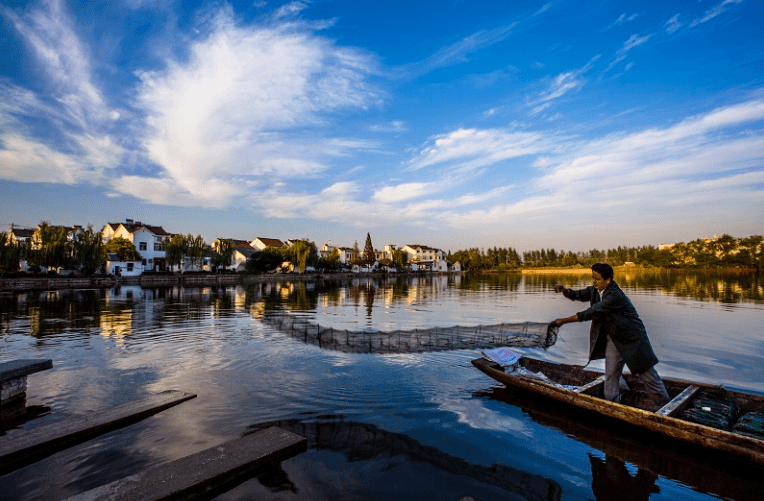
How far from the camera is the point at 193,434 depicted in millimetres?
7543

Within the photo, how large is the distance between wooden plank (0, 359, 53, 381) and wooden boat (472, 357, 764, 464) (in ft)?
34.9

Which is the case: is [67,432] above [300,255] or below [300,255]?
below

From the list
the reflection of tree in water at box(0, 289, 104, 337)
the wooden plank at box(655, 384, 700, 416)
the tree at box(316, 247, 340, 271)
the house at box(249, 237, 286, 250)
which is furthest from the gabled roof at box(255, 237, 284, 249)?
the wooden plank at box(655, 384, 700, 416)

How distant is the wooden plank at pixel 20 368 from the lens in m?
8.45

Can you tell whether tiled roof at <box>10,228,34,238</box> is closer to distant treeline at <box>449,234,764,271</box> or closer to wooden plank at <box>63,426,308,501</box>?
wooden plank at <box>63,426,308,501</box>

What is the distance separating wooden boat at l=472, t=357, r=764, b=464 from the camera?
227 inches

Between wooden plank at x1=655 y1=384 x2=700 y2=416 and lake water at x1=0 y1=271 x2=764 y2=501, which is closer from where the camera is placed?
lake water at x1=0 y1=271 x2=764 y2=501

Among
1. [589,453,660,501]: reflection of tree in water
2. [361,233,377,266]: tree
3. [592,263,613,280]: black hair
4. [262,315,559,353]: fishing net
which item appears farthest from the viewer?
[361,233,377,266]: tree

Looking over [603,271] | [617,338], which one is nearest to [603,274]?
[603,271]

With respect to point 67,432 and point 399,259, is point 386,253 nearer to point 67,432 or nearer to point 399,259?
point 399,259

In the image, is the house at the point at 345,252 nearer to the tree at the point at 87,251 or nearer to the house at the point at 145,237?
the house at the point at 145,237

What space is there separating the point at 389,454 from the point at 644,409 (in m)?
5.15

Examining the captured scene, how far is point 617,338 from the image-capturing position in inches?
296

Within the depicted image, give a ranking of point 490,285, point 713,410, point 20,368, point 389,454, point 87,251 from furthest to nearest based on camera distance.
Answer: point 490,285 → point 87,251 → point 20,368 → point 713,410 → point 389,454
